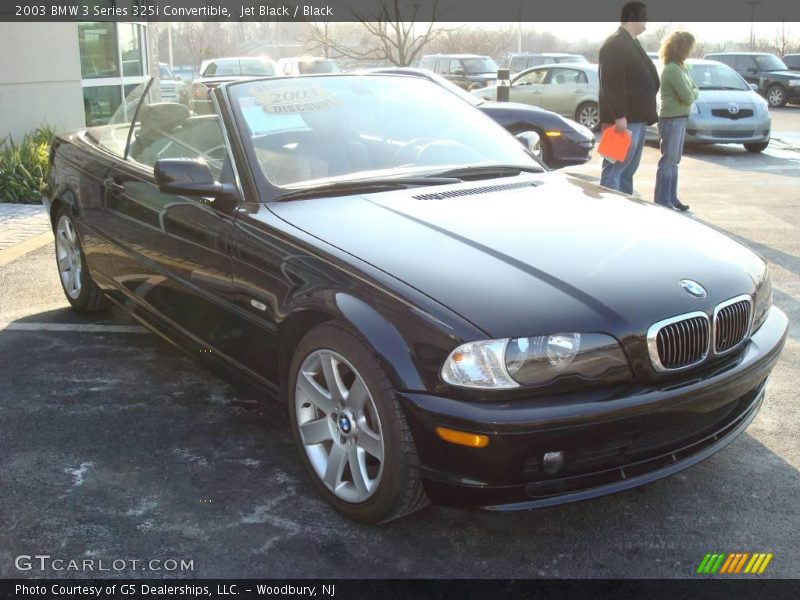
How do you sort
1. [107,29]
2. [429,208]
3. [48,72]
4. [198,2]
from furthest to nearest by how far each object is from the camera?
[198,2]
[107,29]
[48,72]
[429,208]

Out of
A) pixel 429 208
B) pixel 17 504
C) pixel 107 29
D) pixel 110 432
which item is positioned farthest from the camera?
pixel 107 29

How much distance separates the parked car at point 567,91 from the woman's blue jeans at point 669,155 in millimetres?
10687

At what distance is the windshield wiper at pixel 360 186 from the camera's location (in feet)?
11.9

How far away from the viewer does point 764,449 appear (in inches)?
143

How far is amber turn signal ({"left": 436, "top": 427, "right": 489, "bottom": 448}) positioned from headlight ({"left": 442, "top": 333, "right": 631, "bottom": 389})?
14cm

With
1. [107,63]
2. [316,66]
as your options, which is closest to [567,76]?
[316,66]

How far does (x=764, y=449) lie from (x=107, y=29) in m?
12.4

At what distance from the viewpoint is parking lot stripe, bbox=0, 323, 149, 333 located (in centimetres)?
527

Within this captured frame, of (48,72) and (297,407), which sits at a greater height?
(48,72)

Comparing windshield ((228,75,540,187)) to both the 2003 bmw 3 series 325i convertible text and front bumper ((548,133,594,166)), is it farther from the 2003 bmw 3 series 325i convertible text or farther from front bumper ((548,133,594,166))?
front bumper ((548,133,594,166))
